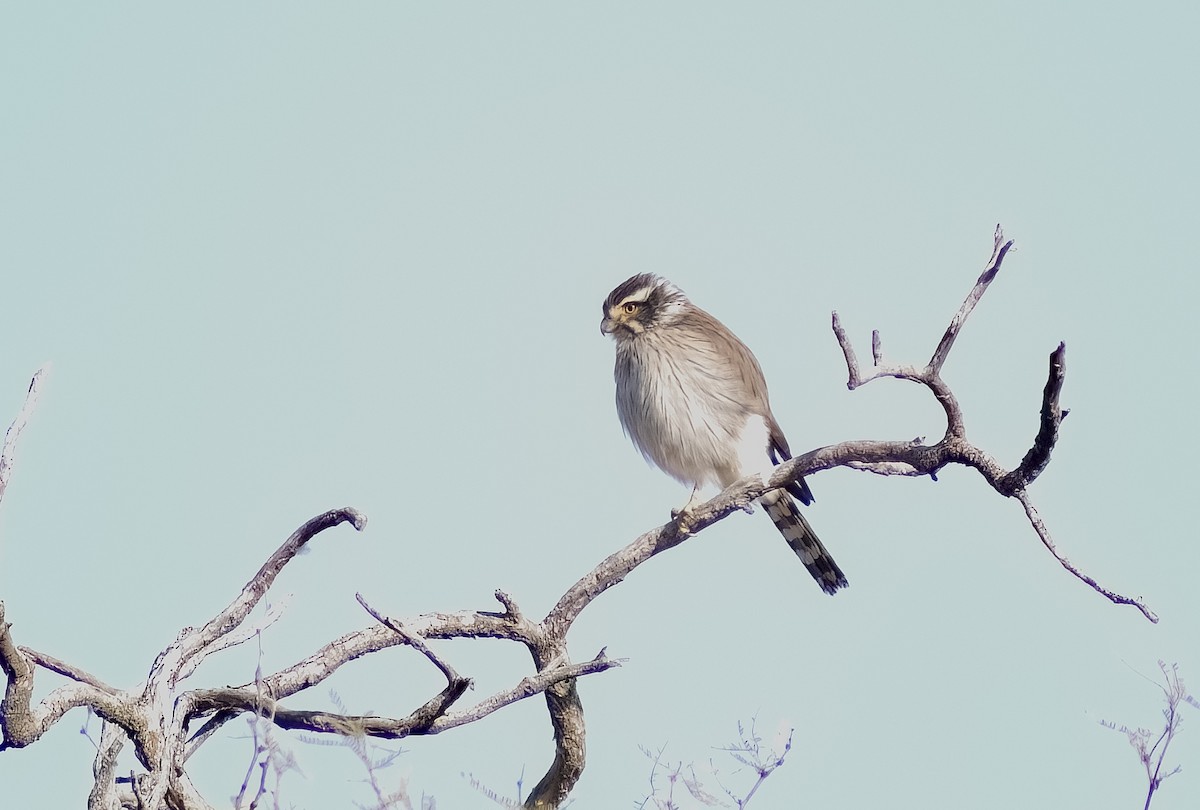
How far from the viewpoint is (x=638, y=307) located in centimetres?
627

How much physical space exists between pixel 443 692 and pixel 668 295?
133 inches

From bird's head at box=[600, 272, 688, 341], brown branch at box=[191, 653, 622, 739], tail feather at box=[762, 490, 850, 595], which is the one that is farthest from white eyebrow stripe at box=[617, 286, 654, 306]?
brown branch at box=[191, 653, 622, 739]

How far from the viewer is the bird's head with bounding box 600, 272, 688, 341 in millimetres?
6207

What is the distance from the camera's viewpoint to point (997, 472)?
3.33 metres

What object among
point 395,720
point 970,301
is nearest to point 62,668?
point 395,720

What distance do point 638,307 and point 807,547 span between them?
1396 millimetres

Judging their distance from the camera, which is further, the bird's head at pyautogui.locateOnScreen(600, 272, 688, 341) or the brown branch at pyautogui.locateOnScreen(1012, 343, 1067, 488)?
the bird's head at pyautogui.locateOnScreen(600, 272, 688, 341)

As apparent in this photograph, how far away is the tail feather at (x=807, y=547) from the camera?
601cm

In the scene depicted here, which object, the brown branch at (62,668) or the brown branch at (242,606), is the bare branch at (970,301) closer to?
the brown branch at (242,606)

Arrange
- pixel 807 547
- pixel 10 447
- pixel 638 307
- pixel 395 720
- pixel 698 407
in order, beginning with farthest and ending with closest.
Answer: pixel 638 307, pixel 807 547, pixel 698 407, pixel 395 720, pixel 10 447

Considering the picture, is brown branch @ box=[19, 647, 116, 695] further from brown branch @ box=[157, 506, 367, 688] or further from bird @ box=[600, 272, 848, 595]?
bird @ box=[600, 272, 848, 595]

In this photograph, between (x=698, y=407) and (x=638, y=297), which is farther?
(x=638, y=297)

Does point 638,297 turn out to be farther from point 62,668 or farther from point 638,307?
point 62,668

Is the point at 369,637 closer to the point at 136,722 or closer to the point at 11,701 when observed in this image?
the point at 136,722
